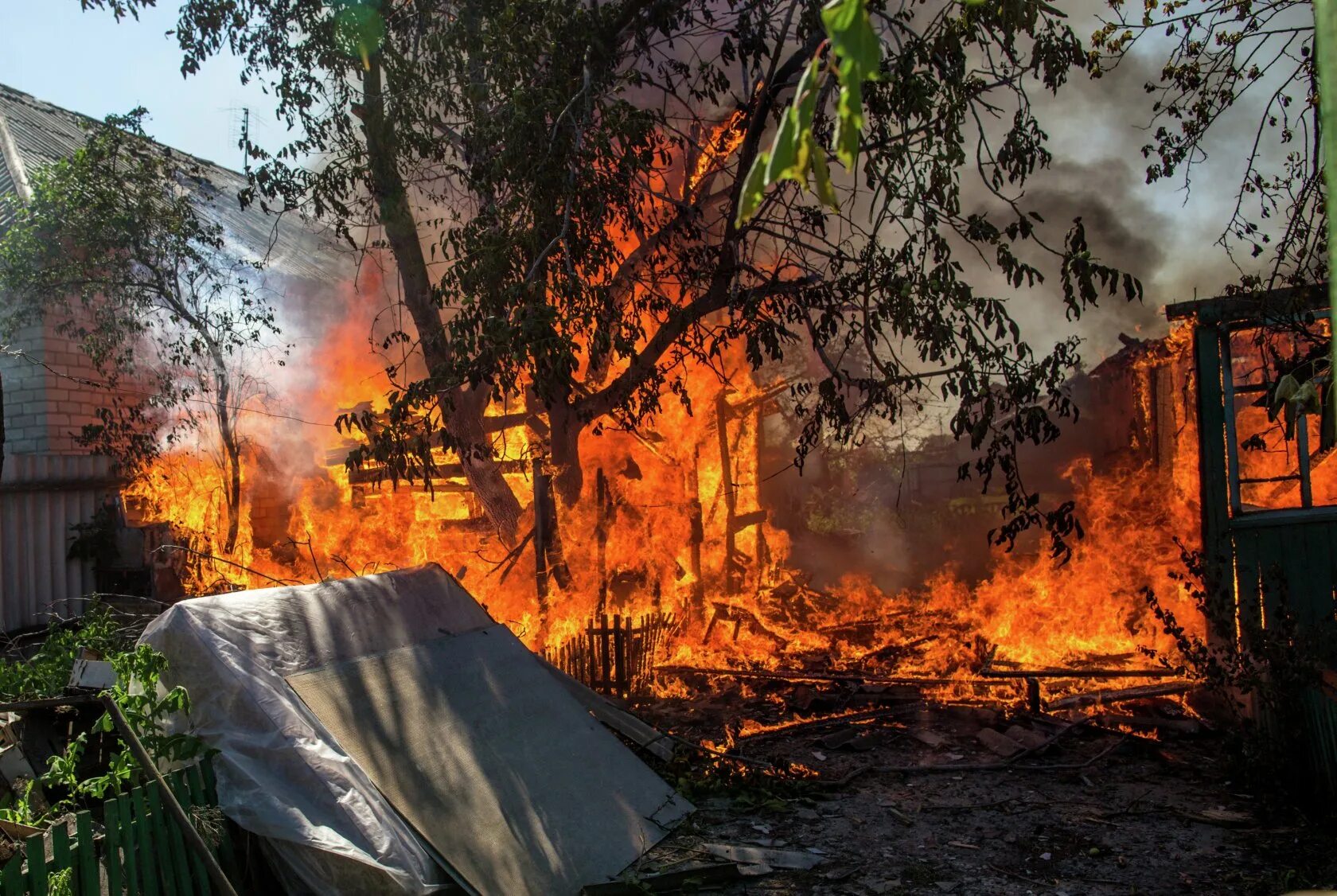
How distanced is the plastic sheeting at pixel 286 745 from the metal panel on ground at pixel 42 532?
265 inches

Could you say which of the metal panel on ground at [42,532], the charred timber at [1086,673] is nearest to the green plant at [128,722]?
the metal panel on ground at [42,532]

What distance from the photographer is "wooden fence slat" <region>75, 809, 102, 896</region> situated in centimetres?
379

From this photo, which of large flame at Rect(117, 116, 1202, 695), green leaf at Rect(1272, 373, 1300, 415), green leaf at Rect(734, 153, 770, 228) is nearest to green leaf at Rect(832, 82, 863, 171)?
green leaf at Rect(734, 153, 770, 228)

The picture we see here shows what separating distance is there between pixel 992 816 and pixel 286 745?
461 cm

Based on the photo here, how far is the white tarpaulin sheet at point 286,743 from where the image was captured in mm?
4414

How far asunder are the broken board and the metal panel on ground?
6882 mm

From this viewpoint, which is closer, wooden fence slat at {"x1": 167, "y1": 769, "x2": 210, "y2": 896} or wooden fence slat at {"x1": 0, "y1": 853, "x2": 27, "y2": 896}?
wooden fence slat at {"x1": 0, "y1": 853, "x2": 27, "y2": 896}

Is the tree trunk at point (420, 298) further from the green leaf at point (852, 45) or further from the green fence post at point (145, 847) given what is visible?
the green leaf at point (852, 45)

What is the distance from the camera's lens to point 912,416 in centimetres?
2980

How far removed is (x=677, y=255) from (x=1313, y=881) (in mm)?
6646

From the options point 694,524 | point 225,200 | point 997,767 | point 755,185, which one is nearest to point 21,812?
point 755,185

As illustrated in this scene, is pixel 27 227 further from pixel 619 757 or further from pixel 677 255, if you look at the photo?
pixel 619 757

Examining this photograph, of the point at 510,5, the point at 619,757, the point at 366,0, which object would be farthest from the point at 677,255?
the point at 619,757

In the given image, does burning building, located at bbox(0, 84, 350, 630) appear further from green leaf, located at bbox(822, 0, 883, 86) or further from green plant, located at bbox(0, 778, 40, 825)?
green leaf, located at bbox(822, 0, 883, 86)
